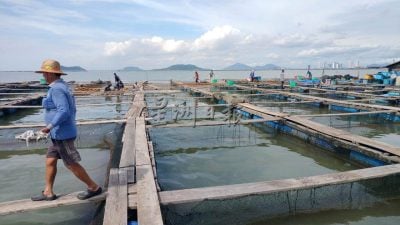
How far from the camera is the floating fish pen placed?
3.55m

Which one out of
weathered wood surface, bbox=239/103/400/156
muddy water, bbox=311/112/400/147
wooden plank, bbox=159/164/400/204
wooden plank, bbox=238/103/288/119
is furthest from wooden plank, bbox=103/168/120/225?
muddy water, bbox=311/112/400/147

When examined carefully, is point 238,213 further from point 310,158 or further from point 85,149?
point 85,149

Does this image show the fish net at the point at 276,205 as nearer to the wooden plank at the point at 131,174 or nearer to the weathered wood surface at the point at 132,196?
the weathered wood surface at the point at 132,196

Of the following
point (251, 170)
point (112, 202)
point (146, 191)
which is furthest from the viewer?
point (251, 170)

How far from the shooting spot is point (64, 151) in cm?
326

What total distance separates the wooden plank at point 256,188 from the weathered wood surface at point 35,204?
0.81 meters

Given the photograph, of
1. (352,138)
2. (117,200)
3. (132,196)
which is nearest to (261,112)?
(352,138)

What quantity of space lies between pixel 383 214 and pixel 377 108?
7.56 m

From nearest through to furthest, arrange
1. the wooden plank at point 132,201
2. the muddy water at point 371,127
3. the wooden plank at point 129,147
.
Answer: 1. the wooden plank at point 132,201
2. the wooden plank at point 129,147
3. the muddy water at point 371,127

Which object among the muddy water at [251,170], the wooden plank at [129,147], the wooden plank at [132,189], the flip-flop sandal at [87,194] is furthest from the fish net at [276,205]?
the wooden plank at [129,147]

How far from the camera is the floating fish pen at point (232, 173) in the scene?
3.55 m

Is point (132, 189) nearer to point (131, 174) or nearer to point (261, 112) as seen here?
point (131, 174)

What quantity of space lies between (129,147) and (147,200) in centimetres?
225

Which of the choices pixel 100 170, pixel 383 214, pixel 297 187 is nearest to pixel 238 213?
pixel 297 187
